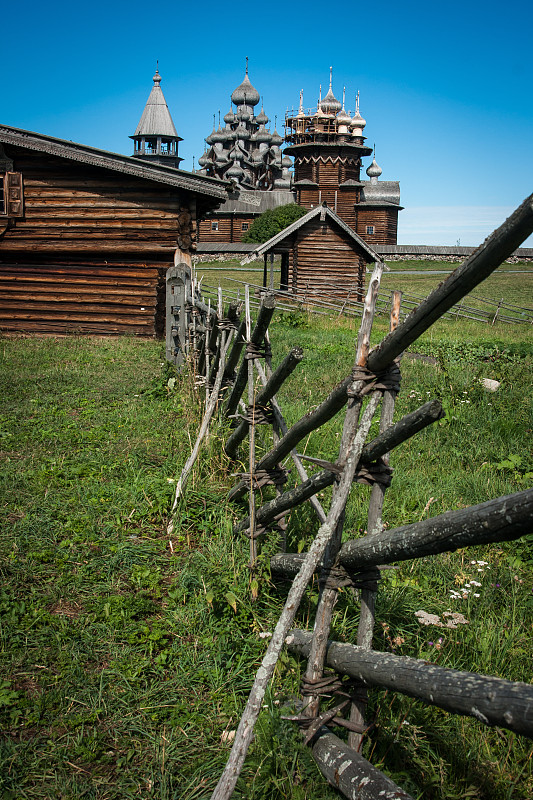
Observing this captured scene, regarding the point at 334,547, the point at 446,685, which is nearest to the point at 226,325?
the point at 334,547

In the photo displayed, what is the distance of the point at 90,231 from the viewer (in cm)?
1439

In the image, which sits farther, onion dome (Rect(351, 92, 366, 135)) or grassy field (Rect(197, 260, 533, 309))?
onion dome (Rect(351, 92, 366, 135))

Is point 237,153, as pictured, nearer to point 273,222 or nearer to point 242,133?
point 242,133

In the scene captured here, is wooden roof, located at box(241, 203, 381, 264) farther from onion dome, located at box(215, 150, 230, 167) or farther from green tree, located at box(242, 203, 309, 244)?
onion dome, located at box(215, 150, 230, 167)

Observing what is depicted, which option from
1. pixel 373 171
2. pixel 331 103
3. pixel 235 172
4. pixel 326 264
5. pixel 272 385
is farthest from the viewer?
pixel 235 172

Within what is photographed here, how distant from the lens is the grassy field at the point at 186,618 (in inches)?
102

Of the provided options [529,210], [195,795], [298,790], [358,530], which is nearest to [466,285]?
[529,210]

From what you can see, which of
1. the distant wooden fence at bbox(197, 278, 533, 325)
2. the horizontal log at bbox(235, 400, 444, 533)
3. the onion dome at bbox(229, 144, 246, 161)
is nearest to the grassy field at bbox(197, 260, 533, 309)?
the distant wooden fence at bbox(197, 278, 533, 325)

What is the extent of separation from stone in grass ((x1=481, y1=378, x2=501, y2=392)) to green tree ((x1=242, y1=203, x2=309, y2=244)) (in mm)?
34773

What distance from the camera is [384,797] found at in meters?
2.08

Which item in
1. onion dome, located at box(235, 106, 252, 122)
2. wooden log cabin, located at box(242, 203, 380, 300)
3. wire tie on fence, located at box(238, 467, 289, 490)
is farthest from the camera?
onion dome, located at box(235, 106, 252, 122)

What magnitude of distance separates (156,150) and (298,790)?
54021 mm

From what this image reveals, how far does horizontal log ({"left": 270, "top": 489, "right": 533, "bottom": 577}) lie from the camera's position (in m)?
1.77

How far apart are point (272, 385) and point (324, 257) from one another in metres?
21.8
